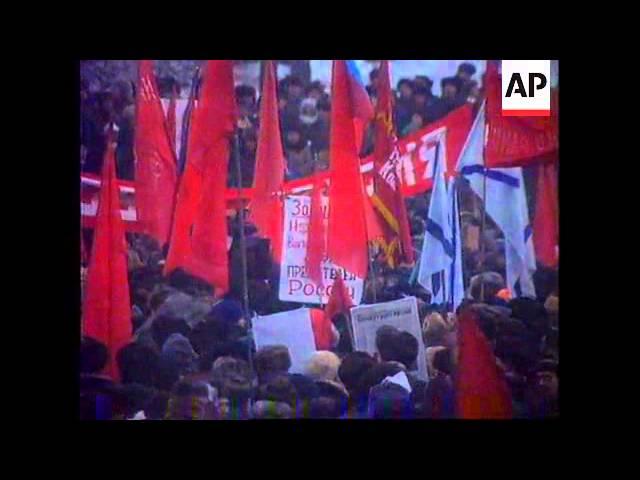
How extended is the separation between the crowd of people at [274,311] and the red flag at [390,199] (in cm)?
4

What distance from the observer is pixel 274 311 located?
15.6 feet

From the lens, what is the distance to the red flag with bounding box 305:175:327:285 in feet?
15.6

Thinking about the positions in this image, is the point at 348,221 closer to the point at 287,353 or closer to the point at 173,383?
the point at 287,353

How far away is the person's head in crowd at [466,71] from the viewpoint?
473 centimetres

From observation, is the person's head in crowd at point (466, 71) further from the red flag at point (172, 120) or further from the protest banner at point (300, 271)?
the red flag at point (172, 120)

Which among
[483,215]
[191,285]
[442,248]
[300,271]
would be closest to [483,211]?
[483,215]

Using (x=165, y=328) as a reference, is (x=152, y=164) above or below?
above

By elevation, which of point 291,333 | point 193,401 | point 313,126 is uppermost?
point 313,126

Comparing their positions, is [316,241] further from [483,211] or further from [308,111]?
[483,211]

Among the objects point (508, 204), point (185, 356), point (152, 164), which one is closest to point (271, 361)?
point (185, 356)

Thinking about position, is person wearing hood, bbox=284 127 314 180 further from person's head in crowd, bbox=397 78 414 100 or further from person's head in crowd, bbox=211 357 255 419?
person's head in crowd, bbox=211 357 255 419

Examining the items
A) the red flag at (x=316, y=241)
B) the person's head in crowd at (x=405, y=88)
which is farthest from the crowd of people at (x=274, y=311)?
the red flag at (x=316, y=241)

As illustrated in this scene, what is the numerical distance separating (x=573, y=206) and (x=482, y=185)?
0.39 m

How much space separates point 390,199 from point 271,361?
2.78ft
